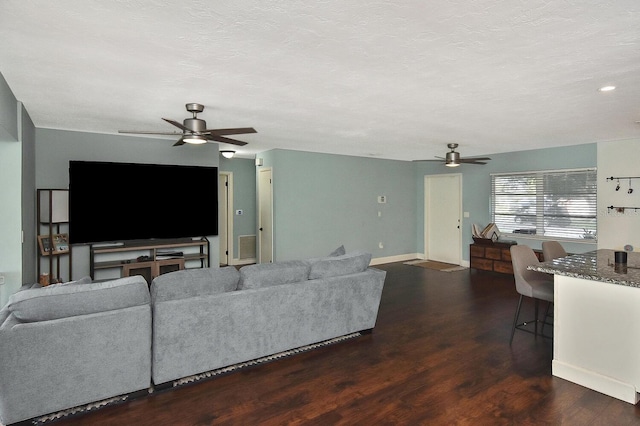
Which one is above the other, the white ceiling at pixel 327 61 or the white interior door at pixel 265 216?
the white ceiling at pixel 327 61

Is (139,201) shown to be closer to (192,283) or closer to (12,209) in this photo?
(12,209)

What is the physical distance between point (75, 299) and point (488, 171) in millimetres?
7178

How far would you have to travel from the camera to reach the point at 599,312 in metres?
2.79

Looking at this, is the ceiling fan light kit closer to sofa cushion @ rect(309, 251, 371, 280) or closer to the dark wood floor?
sofa cushion @ rect(309, 251, 371, 280)

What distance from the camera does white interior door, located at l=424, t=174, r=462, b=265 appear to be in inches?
313

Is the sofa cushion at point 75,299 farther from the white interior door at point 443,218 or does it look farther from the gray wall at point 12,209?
the white interior door at point 443,218

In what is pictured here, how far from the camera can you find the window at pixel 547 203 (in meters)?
6.05

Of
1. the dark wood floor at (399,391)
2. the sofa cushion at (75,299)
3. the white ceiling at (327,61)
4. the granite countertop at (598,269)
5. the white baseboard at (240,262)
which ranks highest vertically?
the white ceiling at (327,61)

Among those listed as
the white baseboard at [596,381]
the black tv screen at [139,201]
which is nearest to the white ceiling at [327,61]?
the black tv screen at [139,201]

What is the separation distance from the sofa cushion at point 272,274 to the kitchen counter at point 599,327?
2.08m

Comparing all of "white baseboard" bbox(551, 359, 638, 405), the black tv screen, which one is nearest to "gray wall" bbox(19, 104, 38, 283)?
the black tv screen

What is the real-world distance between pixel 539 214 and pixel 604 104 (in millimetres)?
3557

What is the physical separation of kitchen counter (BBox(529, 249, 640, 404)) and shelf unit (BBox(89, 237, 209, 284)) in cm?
473

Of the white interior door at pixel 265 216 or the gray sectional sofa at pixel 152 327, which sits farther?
the white interior door at pixel 265 216
